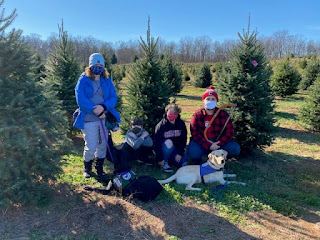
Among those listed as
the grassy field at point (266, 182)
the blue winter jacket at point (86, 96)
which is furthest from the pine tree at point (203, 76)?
the blue winter jacket at point (86, 96)

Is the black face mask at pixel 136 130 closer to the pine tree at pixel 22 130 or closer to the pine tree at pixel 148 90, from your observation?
the pine tree at pixel 148 90

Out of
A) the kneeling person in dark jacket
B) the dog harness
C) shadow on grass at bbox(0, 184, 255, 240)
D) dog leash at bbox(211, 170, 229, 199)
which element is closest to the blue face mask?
the kneeling person in dark jacket

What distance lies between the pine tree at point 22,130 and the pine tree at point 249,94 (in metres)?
4.23

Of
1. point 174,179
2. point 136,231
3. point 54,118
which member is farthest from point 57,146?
point 174,179

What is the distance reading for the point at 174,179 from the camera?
14.2 ft

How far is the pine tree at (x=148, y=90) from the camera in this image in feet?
17.7

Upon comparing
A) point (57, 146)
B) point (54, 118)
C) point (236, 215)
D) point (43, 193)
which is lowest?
point (236, 215)

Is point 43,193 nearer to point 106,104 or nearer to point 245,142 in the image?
point 106,104

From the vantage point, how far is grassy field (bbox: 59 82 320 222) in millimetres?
3746

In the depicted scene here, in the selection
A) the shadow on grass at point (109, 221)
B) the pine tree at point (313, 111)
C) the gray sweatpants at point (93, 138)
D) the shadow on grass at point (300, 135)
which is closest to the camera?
the shadow on grass at point (109, 221)

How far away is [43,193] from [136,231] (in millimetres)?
1553

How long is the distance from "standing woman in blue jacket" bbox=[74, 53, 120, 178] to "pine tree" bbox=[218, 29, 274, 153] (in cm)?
316

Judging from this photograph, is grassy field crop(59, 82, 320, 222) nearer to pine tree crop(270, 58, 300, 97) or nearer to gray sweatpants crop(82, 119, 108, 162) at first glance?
gray sweatpants crop(82, 119, 108, 162)

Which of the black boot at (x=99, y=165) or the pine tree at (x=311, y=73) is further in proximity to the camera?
the pine tree at (x=311, y=73)
